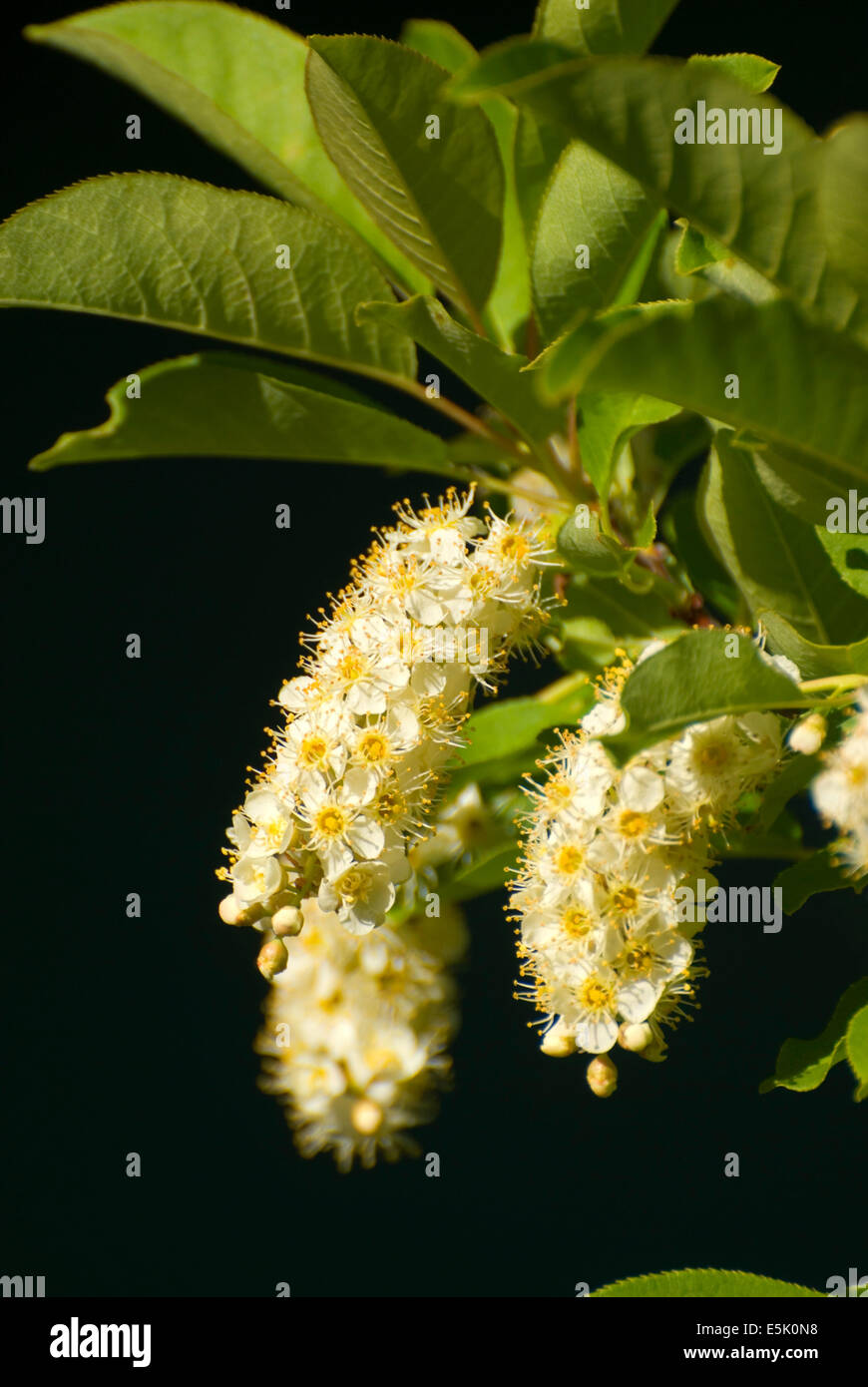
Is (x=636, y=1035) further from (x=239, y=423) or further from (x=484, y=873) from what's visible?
(x=239, y=423)

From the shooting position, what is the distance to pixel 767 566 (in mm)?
807

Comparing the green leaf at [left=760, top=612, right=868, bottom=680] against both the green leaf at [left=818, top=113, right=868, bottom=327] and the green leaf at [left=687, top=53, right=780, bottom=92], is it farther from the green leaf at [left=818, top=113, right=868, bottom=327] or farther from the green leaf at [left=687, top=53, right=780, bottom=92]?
the green leaf at [left=687, top=53, right=780, bottom=92]

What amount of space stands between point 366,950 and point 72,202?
2.15 ft

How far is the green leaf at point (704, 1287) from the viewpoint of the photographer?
87cm

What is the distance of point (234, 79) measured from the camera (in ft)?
3.33

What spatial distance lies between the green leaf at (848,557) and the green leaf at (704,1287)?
0.49 m

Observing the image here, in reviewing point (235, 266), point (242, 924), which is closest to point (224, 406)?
point (235, 266)

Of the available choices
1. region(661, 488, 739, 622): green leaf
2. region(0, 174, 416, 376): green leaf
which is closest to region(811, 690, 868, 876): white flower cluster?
region(661, 488, 739, 622): green leaf

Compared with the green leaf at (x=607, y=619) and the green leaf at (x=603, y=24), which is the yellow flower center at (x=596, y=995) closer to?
the green leaf at (x=607, y=619)

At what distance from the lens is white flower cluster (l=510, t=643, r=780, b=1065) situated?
2.46 ft

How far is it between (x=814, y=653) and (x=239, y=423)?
39 centimetres

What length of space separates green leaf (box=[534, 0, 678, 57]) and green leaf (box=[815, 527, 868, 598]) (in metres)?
0.34

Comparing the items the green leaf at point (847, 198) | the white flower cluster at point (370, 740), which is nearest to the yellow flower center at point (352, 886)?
the white flower cluster at point (370, 740)

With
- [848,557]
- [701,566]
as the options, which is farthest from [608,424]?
[701,566]
